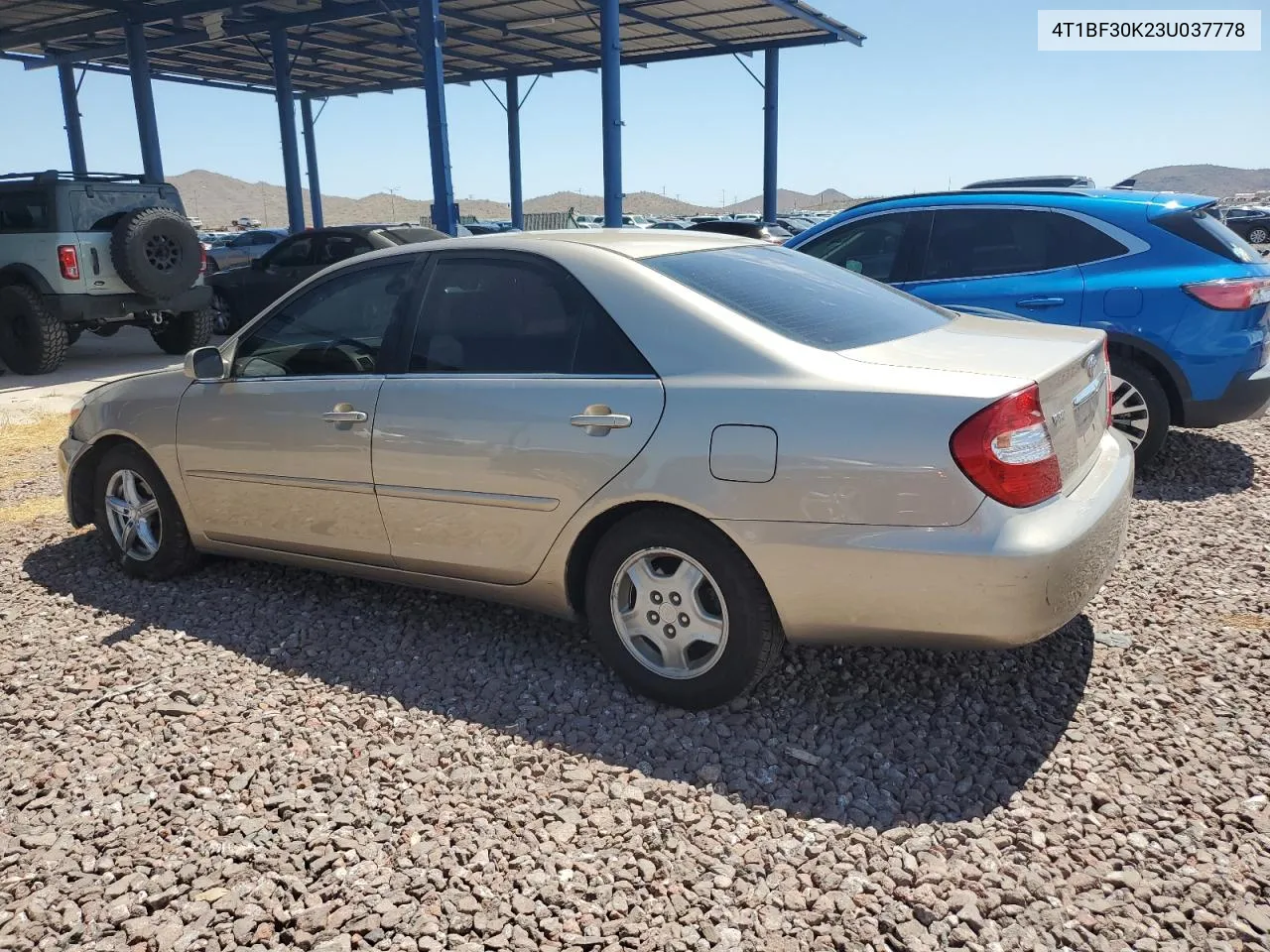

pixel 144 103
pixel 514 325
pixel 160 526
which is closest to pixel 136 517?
pixel 160 526

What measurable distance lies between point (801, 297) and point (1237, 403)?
3.30 metres

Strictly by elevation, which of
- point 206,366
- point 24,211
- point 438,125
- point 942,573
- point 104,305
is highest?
point 438,125

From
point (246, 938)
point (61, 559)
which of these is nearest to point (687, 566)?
point (246, 938)

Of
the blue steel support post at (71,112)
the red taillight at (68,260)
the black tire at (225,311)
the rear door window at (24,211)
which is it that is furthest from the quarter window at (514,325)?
the blue steel support post at (71,112)

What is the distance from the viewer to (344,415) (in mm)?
3721

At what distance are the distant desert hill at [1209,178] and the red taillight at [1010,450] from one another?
434 ft

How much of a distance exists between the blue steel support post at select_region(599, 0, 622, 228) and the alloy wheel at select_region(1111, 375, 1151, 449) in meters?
11.2

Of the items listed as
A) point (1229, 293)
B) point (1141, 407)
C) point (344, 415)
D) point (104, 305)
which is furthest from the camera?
point (104, 305)

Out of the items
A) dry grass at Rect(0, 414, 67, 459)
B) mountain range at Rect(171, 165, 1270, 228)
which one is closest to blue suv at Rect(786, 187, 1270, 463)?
dry grass at Rect(0, 414, 67, 459)

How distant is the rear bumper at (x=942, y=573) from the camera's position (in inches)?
105

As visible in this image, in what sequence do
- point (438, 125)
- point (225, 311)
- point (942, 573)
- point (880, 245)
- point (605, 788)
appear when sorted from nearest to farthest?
1. point (942, 573)
2. point (605, 788)
3. point (880, 245)
4. point (225, 311)
5. point (438, 125)

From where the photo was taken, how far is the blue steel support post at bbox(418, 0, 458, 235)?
49.1 ft

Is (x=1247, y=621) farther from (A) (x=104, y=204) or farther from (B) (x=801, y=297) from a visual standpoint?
(A) (x=104, y=204)

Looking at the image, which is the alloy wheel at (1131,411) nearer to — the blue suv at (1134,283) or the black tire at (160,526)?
the blue suv at (1134,283)
